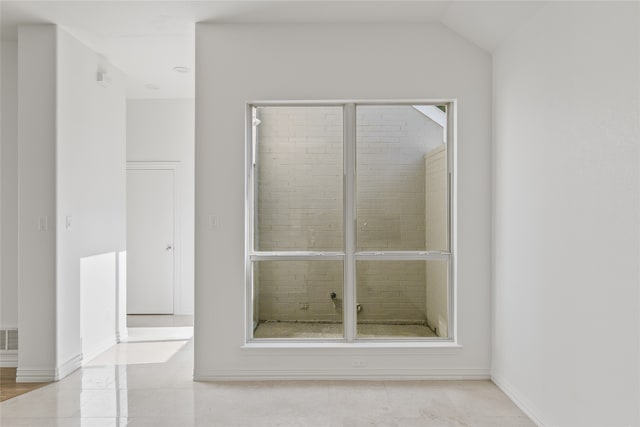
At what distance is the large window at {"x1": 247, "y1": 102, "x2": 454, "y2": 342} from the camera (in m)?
4.17

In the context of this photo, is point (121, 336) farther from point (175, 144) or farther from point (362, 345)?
point (362, 345)

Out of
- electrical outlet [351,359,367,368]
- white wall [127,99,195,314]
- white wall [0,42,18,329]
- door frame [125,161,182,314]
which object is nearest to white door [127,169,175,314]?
door frame [125,161,182,314]

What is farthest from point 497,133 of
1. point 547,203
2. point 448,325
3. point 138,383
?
point 138,383

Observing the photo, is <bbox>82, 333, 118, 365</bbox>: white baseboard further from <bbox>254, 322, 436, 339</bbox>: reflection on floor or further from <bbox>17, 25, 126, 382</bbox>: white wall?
<bbox>254, 322, 436, 339</bbox>: reflection on floor

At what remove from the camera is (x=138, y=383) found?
402cm

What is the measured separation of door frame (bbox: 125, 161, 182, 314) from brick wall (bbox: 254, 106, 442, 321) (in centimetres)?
302

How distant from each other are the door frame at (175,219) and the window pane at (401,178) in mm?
3524

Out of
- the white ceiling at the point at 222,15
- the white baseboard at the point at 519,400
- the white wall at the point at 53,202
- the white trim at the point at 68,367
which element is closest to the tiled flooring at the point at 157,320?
the white wall at the point at 53,202

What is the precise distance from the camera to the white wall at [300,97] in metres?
4.03

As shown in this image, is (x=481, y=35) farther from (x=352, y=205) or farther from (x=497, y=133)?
(x=352, y=205)

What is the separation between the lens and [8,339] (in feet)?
14.8

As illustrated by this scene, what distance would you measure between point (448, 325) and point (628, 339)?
1969mm

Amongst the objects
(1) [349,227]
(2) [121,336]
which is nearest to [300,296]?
(1) [349,227]

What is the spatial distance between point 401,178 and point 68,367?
10.5ft
